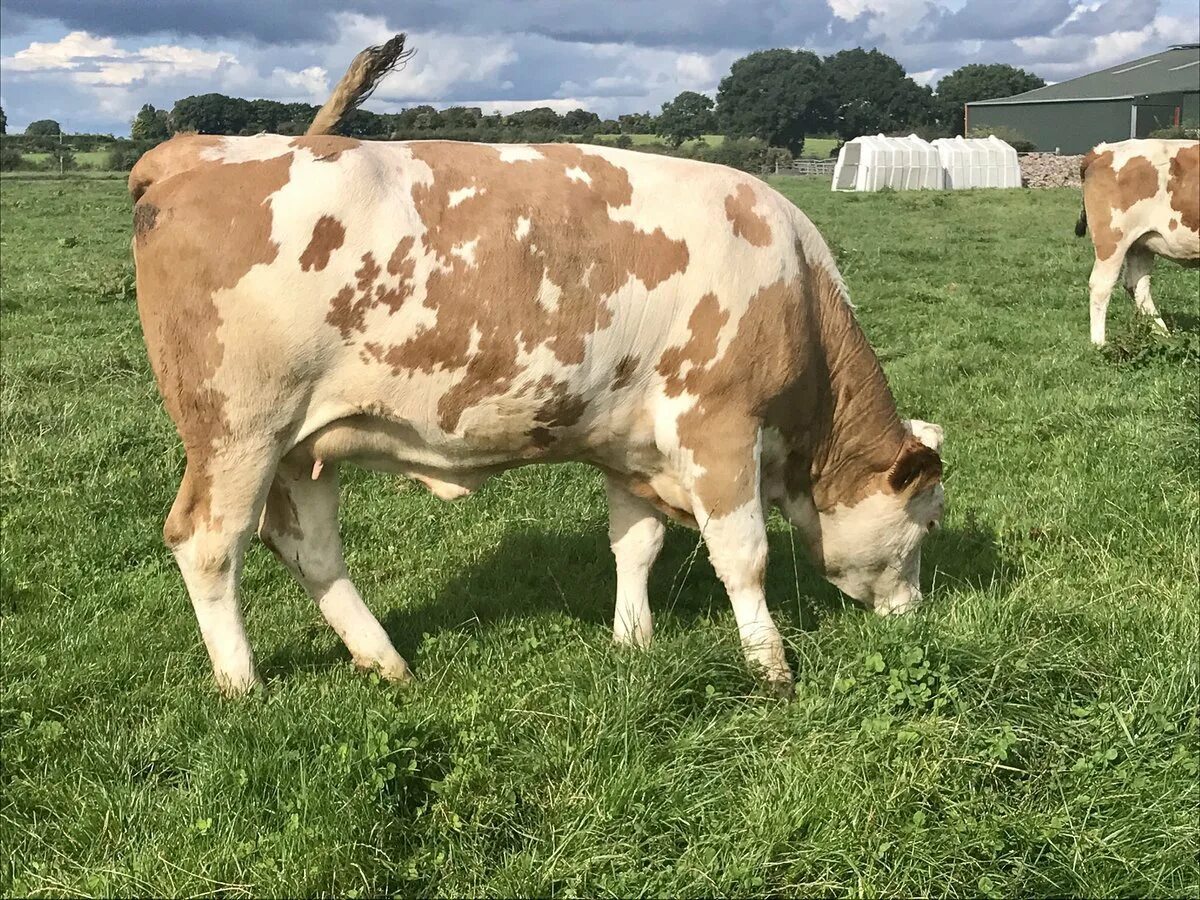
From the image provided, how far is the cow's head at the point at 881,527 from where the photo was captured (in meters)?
4.59

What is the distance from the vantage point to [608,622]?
498 centimetres

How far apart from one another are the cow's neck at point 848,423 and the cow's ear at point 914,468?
11 cm

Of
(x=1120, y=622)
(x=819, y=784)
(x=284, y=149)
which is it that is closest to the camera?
(x=819, y=784)

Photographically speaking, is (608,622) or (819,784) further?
(608,622)

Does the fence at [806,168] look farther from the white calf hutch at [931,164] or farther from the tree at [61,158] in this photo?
the tree at [61,158]

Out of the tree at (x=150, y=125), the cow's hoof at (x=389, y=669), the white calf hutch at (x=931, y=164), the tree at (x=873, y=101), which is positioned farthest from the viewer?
the tree at (x=873, y=101)

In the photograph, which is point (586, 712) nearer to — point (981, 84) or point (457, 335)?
point (457, 335)

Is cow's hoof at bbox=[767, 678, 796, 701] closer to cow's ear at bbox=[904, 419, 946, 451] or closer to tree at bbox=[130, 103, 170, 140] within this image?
cow's ear at bbox=[904, 419, 946, 451]

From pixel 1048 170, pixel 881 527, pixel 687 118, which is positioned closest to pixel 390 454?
pixel 881 527

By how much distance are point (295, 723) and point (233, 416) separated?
116 centimetres

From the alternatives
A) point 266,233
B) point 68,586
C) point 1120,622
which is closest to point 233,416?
point 266,233

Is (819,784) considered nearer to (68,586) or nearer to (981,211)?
(68,586)

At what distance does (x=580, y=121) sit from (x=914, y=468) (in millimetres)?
63014

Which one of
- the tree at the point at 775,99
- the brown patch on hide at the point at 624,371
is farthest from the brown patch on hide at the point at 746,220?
the tree at the point at 775,99
